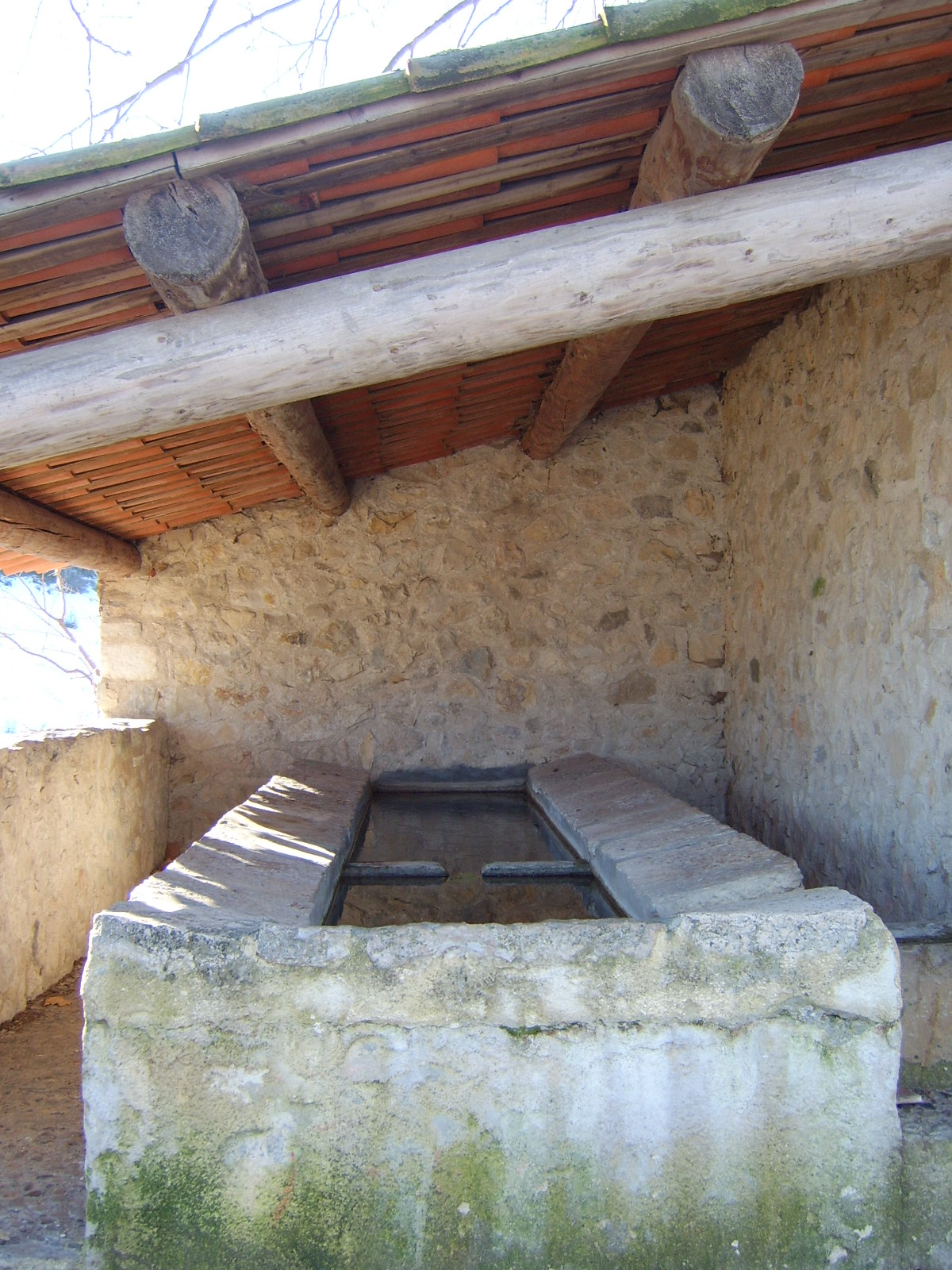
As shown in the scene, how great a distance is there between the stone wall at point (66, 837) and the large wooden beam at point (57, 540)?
69 cm

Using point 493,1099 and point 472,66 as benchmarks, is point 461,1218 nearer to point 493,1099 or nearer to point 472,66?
point 493,1099

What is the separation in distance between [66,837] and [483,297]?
8.43 ft

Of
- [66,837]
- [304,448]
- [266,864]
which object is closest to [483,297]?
[304,448]

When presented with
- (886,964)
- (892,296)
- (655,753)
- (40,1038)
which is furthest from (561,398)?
(40,1038)

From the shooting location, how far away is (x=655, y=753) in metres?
4.39

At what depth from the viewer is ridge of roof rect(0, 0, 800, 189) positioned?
5.38 feet

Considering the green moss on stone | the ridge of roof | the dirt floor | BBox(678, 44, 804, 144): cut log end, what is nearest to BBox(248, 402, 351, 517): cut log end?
the ridge of roof

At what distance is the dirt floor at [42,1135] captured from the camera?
1.73 m

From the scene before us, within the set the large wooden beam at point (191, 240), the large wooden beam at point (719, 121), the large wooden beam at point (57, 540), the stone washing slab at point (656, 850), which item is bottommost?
the stone washing slab at point (656, 850)

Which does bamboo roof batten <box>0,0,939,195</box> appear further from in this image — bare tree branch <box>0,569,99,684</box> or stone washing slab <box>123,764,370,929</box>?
bare tree branch <box>0,569,99,684</box>

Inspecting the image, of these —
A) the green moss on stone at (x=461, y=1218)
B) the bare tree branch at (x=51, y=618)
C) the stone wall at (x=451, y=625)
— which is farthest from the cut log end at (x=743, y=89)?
the bare tree branch at (x=51, y=618)

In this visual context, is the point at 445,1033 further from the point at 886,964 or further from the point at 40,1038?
the point at 40,1038

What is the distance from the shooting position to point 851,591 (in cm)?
309

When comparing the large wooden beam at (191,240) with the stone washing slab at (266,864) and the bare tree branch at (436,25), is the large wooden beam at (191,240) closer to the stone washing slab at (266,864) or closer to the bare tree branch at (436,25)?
the stone washing slab at (266,864)
